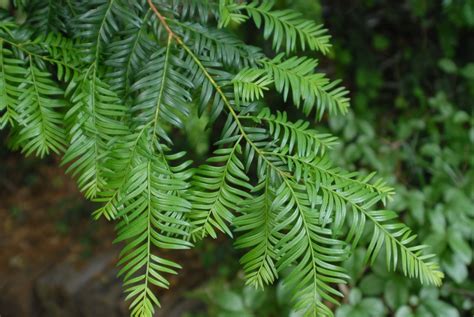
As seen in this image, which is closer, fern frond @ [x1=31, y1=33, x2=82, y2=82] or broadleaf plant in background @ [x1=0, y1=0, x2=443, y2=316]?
broadleaf plant in background @ [x1=0, y1=0, x2=443, y2=316]

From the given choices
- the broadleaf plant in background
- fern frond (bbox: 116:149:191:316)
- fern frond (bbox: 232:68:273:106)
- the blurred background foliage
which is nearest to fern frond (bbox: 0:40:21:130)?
the broadleaf plant in background

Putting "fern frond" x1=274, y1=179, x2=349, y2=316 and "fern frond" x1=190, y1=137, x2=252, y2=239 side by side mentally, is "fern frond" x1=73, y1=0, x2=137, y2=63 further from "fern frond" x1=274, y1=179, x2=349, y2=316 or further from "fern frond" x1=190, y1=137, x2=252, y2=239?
"fern frond" x1=274, y1=179, x2=349, y2=316

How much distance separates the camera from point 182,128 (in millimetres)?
785

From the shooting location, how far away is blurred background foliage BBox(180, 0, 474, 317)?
5.15 feet

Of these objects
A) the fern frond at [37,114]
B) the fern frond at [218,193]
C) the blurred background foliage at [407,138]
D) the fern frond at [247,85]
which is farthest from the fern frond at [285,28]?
the blurred background foliage at [407,138]

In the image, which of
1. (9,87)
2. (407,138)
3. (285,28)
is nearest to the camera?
(9,87)

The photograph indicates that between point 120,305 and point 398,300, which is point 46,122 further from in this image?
point 120,305

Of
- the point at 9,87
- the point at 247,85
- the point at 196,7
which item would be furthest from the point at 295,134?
the point at 9,87

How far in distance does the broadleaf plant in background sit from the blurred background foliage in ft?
2.28

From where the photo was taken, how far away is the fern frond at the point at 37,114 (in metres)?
0.76

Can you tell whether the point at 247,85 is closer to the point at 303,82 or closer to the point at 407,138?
the point at 303,82

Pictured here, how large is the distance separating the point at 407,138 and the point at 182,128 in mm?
1548

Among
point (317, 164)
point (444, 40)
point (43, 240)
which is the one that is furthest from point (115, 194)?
point (43, 240)

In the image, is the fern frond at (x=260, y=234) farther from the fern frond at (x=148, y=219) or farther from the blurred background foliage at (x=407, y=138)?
the blurred background foliage at (x=407, y=138)
